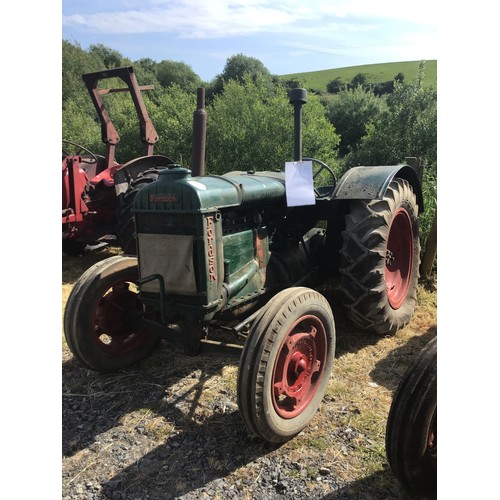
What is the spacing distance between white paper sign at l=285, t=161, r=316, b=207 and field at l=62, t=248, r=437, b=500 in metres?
1.24

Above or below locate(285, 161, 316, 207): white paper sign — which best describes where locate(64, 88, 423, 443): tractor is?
below

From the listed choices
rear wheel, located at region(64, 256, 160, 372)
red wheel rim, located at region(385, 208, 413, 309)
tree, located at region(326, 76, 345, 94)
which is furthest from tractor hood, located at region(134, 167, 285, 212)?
tree, located at region(326, 76, 345, 94)

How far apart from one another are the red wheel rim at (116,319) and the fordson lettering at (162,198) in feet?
2.80

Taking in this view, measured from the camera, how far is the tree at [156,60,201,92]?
21266mm

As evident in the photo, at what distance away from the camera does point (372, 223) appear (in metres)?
3.26

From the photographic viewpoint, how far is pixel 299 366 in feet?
8.23

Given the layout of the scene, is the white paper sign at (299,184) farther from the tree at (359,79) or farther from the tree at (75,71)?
the tree at (359,79)

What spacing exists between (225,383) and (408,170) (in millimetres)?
2447

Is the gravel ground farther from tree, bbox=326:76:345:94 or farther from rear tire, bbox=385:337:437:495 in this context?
tree, bbox=326:76:345:94

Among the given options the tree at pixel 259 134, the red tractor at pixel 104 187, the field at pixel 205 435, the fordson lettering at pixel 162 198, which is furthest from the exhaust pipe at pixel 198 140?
the tree at pixel 259 134

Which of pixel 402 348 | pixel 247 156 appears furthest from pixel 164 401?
pixel 247 156

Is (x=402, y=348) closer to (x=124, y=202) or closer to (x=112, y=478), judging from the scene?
(x=112, y=478)

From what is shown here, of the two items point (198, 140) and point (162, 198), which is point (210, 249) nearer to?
point (162, 198)

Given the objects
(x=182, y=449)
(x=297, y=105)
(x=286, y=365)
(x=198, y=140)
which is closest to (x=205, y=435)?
(x=182, y=449)
